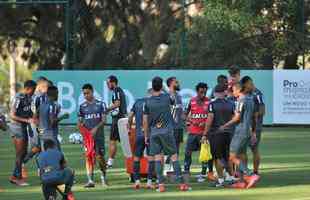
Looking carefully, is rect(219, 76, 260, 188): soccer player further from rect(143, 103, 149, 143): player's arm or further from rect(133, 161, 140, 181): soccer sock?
rect(133, 161, 140, 181): soccer sock

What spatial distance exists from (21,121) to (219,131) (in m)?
3.57

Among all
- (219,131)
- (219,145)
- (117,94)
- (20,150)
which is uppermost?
(117,94)

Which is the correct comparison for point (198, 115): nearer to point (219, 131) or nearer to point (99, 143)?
point (219, 131)

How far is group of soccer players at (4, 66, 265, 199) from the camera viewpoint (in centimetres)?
1622

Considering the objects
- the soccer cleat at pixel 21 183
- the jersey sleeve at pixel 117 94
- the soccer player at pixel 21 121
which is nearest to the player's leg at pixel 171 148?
the soccer player at pixel 21 121

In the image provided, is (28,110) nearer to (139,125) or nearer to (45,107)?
(45,107)

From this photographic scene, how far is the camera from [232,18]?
1352 inches

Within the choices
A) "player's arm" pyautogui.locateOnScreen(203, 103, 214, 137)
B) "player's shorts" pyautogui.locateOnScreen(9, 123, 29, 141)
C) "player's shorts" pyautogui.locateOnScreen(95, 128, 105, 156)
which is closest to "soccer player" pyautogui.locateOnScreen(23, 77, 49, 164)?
"player's shorts" pyautogui.locateOnScreen(9, 123, 29, 141)

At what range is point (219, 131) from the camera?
16.9 metres

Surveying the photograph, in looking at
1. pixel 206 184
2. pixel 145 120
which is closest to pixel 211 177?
pixel 206 184

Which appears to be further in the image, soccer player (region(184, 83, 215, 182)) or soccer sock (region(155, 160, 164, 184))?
soccer player (region(184, 83, 215, 182))

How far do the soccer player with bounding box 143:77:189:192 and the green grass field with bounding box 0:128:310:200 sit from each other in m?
0.67

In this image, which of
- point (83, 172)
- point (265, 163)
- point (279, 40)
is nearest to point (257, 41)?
point (279, 40)

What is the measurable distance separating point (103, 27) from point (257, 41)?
31.3 feet
